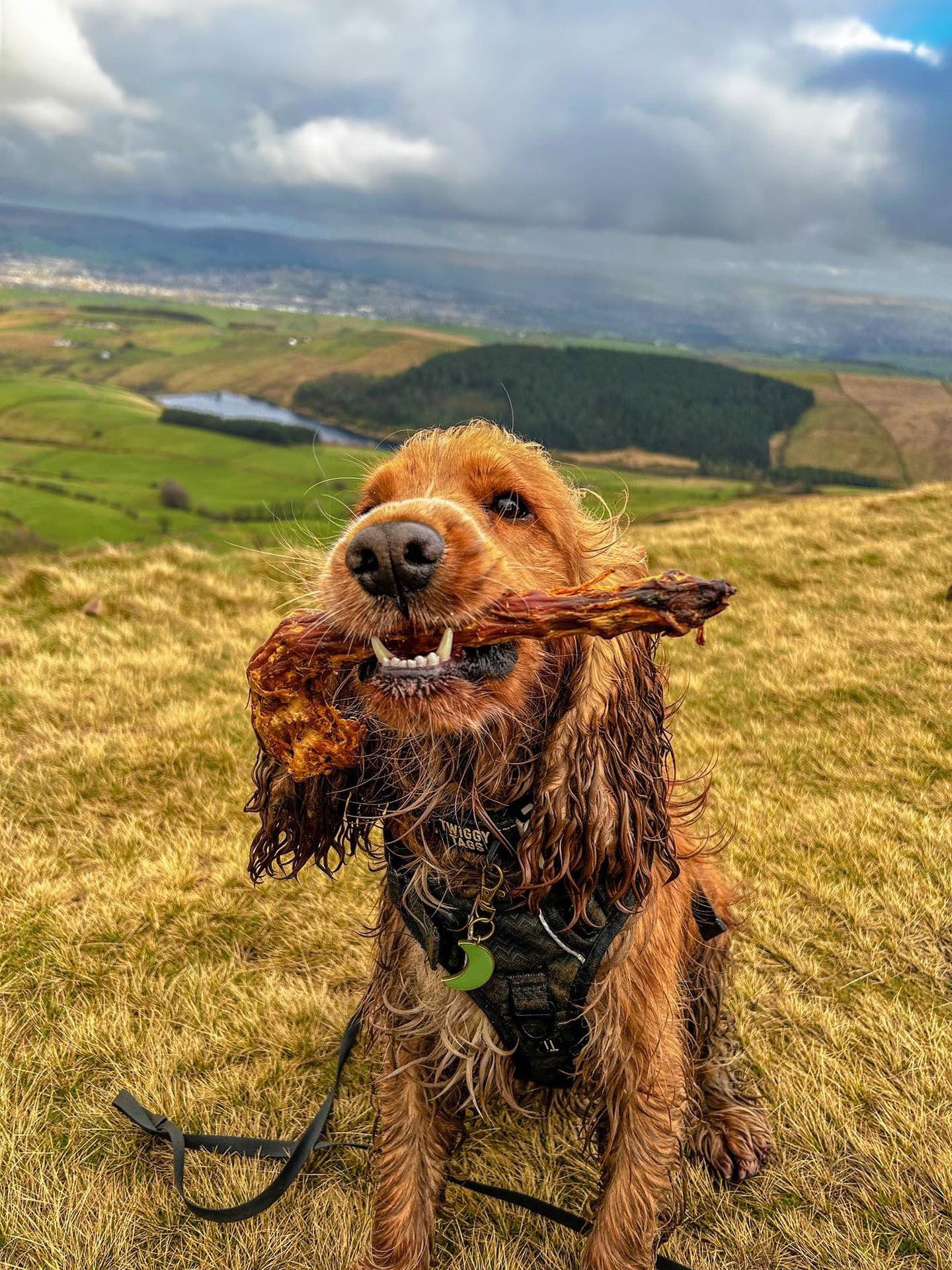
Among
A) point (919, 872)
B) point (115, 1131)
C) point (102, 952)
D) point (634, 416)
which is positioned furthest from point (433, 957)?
point (634, 416)

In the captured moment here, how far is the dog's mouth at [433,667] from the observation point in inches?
71.7

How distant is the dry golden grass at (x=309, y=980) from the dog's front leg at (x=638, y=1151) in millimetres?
412

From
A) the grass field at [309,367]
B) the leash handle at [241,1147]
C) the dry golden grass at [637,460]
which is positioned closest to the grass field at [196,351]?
the grass field at [309,367]

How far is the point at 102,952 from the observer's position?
12.7ft

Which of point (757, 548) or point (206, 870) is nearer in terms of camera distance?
point (206, 870)

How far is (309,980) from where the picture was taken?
3824 mm

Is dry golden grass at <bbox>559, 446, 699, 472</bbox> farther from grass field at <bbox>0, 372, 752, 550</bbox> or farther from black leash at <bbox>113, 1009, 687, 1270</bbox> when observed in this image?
black leash at <bbox>113, 1009, 687, 1270</bbox>

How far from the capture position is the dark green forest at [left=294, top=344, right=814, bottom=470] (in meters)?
106

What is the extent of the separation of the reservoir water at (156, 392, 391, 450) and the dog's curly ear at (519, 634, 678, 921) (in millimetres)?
98949

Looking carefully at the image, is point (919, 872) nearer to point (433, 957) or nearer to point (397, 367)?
point (433, 957)

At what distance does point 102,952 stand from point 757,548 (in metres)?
11.9

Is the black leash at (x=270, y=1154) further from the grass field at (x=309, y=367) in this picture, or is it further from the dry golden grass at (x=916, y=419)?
the dry golden grass at (x=916, y=419)

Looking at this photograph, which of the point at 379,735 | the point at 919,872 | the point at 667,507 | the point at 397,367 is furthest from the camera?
the point at 397,367

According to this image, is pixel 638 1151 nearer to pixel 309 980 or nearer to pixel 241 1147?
pixel 241 1147
